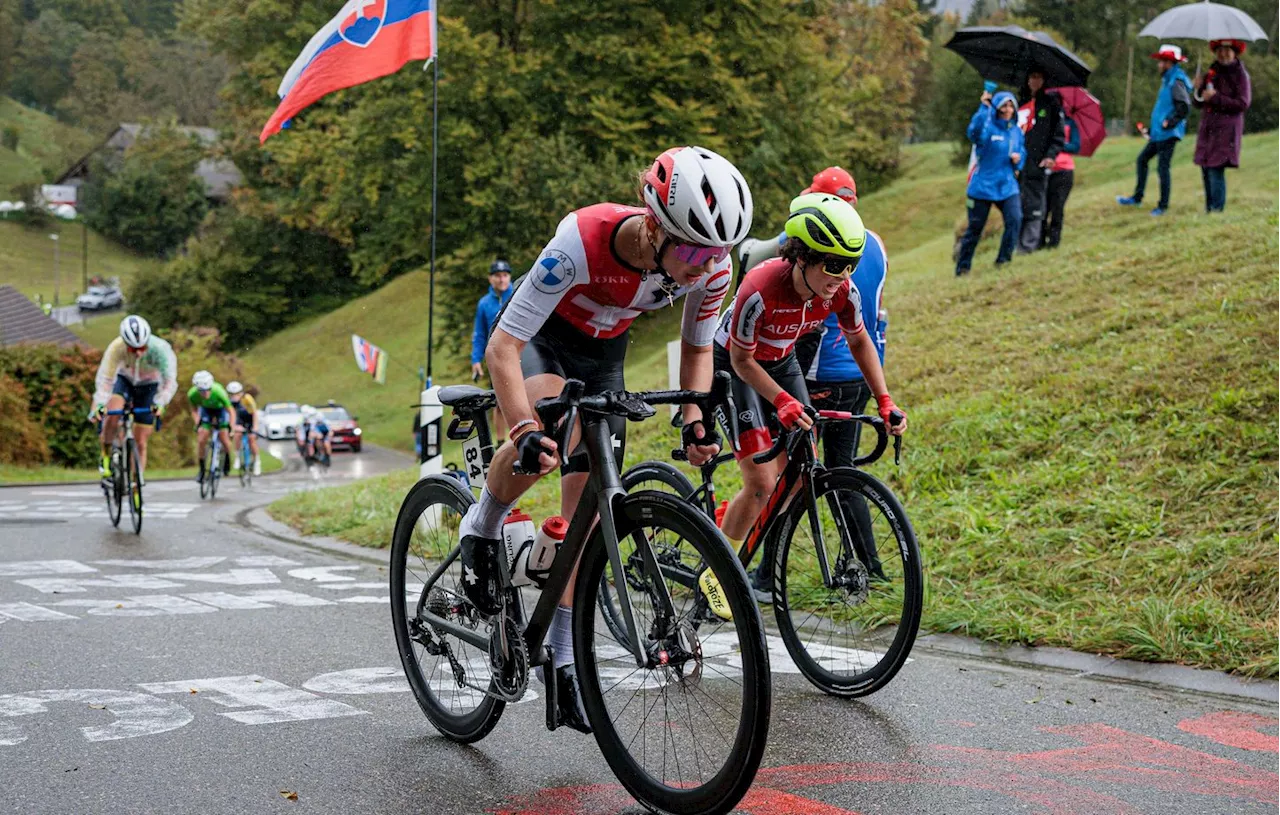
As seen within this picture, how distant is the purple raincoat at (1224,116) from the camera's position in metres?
16.9

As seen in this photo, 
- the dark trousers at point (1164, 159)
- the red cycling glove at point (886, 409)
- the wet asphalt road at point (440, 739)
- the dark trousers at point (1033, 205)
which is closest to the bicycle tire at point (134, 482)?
the wet asphalt road at point (440, 739)

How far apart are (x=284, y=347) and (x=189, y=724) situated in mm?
61045

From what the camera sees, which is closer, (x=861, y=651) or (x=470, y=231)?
(x=861, y=651)

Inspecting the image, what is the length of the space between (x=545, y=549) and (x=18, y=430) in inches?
1071

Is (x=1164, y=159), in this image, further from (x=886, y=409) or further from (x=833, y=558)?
(x=833, y=558)

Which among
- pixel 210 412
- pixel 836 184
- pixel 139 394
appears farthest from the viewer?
pixel 210 412

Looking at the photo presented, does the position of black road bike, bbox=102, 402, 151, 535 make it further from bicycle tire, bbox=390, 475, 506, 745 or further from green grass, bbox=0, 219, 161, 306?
green grass, bbox=0, 219, 161, 306

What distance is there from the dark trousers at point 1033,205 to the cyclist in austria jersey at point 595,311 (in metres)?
13.5

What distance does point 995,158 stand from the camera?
16.7 m

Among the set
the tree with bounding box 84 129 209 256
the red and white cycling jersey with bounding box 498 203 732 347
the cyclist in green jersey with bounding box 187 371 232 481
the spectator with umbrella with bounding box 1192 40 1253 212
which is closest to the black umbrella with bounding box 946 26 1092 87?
the spectator with umbrella with bounding box 1192 40 1253 212

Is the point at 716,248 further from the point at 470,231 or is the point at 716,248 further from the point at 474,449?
the point at 470,231

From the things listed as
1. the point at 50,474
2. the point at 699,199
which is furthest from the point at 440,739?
the point at 50,474

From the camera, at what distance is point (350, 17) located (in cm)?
1288

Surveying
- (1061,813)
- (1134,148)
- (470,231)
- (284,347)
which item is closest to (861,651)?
(1061,813)
